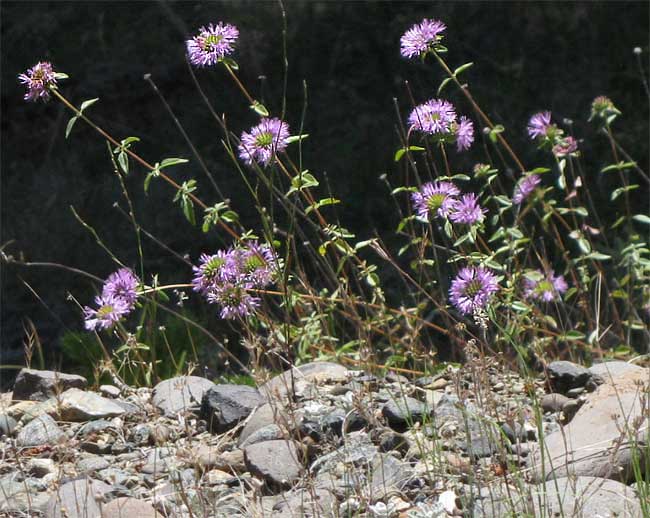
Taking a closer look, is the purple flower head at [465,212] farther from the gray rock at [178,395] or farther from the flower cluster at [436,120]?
the gray rock at [178,395]

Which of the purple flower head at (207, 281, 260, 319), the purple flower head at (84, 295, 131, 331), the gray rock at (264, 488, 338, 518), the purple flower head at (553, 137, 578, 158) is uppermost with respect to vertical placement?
the purple flower head at (553, 137, 578, 158)

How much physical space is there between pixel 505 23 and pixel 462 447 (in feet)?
18.0

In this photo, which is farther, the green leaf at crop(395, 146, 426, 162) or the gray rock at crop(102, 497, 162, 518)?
the green leaf at crop(395, 146, 426, 162)

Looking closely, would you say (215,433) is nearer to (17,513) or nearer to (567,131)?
(17,513)

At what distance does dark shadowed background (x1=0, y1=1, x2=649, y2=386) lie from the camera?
723cm

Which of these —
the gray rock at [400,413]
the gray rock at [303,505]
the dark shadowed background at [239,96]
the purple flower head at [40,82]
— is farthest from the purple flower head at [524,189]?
the dark shadowed background at [239,96]

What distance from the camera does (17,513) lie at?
2.32 metres

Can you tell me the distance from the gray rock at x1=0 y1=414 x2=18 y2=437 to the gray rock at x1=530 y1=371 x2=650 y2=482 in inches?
52.8

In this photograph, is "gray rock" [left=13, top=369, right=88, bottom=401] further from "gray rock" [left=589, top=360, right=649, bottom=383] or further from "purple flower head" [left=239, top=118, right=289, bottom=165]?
"gray rock" [left=589, top=360, right=649, bottom=383]

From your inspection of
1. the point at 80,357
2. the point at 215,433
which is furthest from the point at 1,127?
the point at 215,433

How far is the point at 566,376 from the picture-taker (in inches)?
111

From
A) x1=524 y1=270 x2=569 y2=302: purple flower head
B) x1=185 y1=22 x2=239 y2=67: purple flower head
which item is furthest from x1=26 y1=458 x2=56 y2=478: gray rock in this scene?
x1=524 y1=270 x2=569 y2=302: purple flower head

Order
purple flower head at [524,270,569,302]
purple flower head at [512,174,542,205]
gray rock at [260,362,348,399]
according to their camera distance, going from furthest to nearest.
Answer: purple flower head at [524,270,569,302]
gray rock at [260,362,348,399]
purple flower head at [512,174,542,205]

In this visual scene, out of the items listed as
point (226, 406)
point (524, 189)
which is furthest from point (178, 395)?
point (524, 189)
